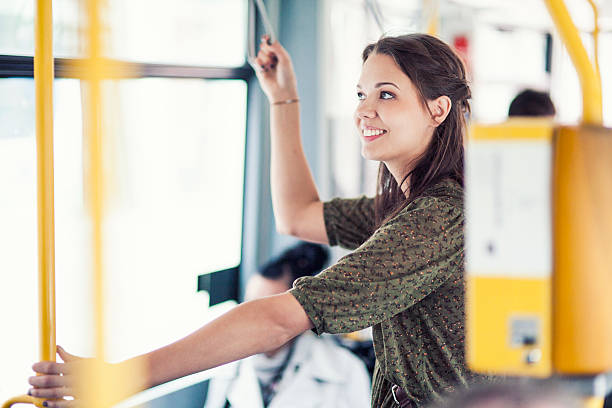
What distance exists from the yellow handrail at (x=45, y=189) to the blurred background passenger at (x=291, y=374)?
6.18 ft

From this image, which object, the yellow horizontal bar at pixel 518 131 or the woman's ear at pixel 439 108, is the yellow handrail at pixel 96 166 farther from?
the woman's ear at pixel 439 108

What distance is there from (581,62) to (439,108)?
750 mm

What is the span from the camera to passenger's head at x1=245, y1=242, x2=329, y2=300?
9.34 feet

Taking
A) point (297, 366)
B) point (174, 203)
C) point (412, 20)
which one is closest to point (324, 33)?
point (412, 20)

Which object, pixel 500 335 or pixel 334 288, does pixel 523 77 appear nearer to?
pixel 334 288

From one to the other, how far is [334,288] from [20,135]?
1598mm

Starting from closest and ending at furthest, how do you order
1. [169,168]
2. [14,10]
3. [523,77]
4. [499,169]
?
[499,169] → [14,10] → [169,168] → [523,77]

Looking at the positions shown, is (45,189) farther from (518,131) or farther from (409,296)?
(518,131)

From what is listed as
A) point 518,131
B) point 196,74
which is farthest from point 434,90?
point 196,74

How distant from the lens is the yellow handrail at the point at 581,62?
0.61 metres

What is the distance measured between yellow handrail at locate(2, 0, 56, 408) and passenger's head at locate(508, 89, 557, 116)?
213 cm

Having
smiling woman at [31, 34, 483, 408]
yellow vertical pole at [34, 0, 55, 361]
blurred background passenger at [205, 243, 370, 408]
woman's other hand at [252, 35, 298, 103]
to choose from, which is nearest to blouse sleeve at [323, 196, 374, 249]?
smiling woman at [31, 34, 483, 408]

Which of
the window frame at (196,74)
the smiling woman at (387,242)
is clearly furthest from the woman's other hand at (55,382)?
the window frame at (196,74)

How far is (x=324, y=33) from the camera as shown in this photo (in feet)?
11.0
